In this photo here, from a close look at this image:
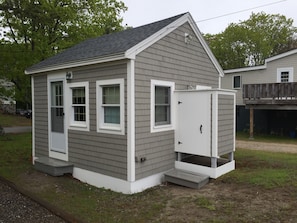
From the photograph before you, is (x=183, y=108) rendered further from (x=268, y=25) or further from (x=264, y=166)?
(x=268, y=25)

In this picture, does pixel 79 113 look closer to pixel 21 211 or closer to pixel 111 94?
pixel 111 94

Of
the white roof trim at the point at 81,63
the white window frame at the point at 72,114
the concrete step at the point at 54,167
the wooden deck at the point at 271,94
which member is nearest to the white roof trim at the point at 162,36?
the white roof trim at the point at 81,63

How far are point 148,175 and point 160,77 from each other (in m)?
2.35

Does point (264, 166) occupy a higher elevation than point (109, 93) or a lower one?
lower

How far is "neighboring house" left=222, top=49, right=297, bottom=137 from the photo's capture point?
1309cm

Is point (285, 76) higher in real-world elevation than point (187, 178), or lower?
higher

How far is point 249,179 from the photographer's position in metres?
5.92

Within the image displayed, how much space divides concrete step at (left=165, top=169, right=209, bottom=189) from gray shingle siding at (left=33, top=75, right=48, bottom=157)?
4.15 m

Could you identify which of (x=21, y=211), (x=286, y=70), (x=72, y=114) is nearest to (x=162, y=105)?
(x=72, y=114)

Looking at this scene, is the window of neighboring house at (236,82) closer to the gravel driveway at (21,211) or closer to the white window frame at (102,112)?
the white window frame at (102,112)

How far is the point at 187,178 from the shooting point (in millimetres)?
5980

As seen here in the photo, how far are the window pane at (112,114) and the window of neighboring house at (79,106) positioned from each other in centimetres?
62

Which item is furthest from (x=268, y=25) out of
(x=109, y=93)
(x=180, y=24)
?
(x=109, y=93)

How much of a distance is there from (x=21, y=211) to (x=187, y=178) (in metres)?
3.46
